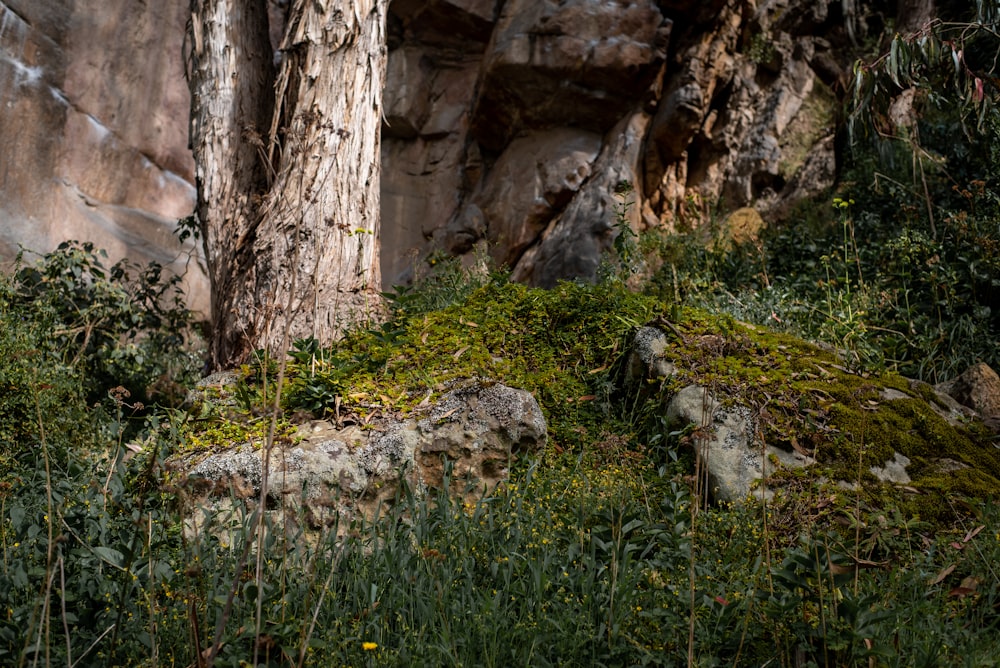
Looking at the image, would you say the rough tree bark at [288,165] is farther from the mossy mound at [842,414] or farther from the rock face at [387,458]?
the mossy mound at [842,414]

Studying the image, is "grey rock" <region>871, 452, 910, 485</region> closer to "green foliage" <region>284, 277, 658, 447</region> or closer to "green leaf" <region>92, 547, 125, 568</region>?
"green foliage" <region>284, 277, 658, 447</region>

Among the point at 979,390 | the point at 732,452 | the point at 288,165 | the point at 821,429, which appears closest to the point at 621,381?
the point at 732,452

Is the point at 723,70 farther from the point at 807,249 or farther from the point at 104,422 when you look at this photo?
the point at 104,422

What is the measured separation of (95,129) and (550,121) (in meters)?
6.64

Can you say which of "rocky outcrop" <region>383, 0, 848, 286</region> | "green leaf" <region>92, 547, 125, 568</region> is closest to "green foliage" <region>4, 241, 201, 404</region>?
"green leaf" <region>92, 547, 125, 568</region>

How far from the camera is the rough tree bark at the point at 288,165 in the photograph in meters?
5.81

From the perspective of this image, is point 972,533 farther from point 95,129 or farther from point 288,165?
point 95,129

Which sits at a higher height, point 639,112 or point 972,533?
point 639,112

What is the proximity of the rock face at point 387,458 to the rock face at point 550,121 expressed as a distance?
6.17 metres

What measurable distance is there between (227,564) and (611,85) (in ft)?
32.6

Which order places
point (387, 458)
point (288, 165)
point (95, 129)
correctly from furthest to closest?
1. point (95, 129)
2. point (288, 165)
3. point (387, 458)

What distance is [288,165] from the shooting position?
6.00 metres

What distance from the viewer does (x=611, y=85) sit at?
39.0ft

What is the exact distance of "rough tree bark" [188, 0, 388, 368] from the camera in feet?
19.1
